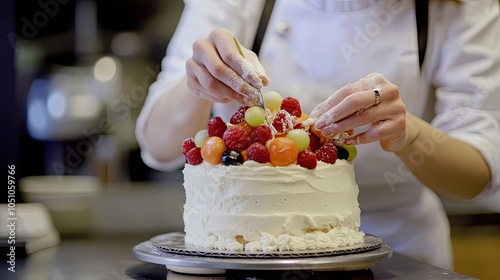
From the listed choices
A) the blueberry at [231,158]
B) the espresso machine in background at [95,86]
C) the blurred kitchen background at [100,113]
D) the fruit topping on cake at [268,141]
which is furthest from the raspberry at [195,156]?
the espresso machine in background at [95,86]

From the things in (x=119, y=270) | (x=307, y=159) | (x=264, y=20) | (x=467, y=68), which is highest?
(x=264, y=20)

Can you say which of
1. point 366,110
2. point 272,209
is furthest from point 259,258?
point 366,110

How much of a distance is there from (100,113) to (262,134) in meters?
2.85

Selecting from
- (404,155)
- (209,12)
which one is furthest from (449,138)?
(209,12)

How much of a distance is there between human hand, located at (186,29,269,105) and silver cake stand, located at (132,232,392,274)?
346mm

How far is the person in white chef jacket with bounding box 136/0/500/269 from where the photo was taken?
6.51 ft

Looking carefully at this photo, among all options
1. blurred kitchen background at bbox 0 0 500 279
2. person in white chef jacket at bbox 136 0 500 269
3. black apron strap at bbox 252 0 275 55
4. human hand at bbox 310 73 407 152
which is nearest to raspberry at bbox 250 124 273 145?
human hand at bbox 310 73 407 152

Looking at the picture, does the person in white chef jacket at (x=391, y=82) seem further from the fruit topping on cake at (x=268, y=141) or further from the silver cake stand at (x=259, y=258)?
the silver cake stand at (x=259, y=258)

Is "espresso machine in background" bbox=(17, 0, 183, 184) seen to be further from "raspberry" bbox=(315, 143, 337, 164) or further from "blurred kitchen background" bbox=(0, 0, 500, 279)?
"raspberry" bbox=(315, 143, 337, 164)

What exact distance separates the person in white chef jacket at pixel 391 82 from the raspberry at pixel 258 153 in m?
0.39

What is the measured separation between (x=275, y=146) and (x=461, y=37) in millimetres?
721

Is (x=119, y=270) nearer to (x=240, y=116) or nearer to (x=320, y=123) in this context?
(x=240, y=116)

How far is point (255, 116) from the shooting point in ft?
5.34

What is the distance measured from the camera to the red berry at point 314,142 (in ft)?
5.49
